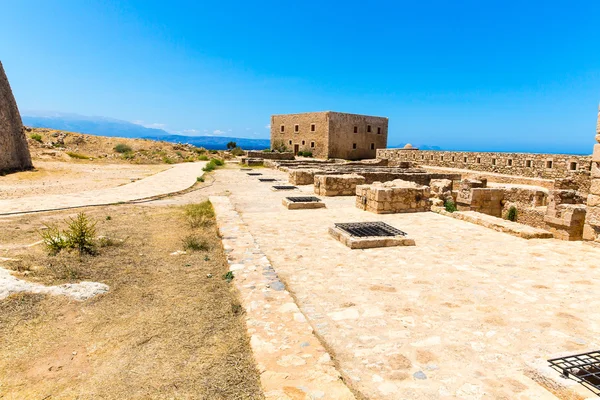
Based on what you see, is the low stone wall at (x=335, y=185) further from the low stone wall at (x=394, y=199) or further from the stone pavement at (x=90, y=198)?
the stone pavement at (x=90, y=198)

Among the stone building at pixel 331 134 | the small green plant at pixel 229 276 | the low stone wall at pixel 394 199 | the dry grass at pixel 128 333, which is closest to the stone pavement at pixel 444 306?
the small green plant at pixel 229 276

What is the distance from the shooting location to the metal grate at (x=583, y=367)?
7.63 feet

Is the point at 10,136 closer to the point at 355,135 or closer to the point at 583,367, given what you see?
the point at 583,367

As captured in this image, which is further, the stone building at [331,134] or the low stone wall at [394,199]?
the stone building at [331,134]

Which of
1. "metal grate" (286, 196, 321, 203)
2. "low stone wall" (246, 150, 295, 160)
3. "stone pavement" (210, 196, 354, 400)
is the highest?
"low stone wall" (246, 150, 295, 160)

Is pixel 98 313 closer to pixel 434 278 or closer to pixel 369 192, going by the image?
pixel 434 278

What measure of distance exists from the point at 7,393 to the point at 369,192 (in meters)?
8.10

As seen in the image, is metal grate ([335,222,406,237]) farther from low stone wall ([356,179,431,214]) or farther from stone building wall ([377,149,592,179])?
stone building wall ([377,149,592,179])

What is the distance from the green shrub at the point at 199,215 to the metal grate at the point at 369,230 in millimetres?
3118

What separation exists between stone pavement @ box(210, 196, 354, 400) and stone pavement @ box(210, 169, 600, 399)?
0.19 m

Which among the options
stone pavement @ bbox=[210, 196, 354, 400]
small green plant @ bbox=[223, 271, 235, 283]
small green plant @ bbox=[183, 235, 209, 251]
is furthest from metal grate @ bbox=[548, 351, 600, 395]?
small green plant @ bbox=[183, 235, 209, 251]

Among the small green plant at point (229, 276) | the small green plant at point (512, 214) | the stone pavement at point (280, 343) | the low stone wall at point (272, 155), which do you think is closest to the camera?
the stone pavement at point (280, 343)

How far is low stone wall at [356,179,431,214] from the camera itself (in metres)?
8.85

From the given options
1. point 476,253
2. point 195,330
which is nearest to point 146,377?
point 195,330
